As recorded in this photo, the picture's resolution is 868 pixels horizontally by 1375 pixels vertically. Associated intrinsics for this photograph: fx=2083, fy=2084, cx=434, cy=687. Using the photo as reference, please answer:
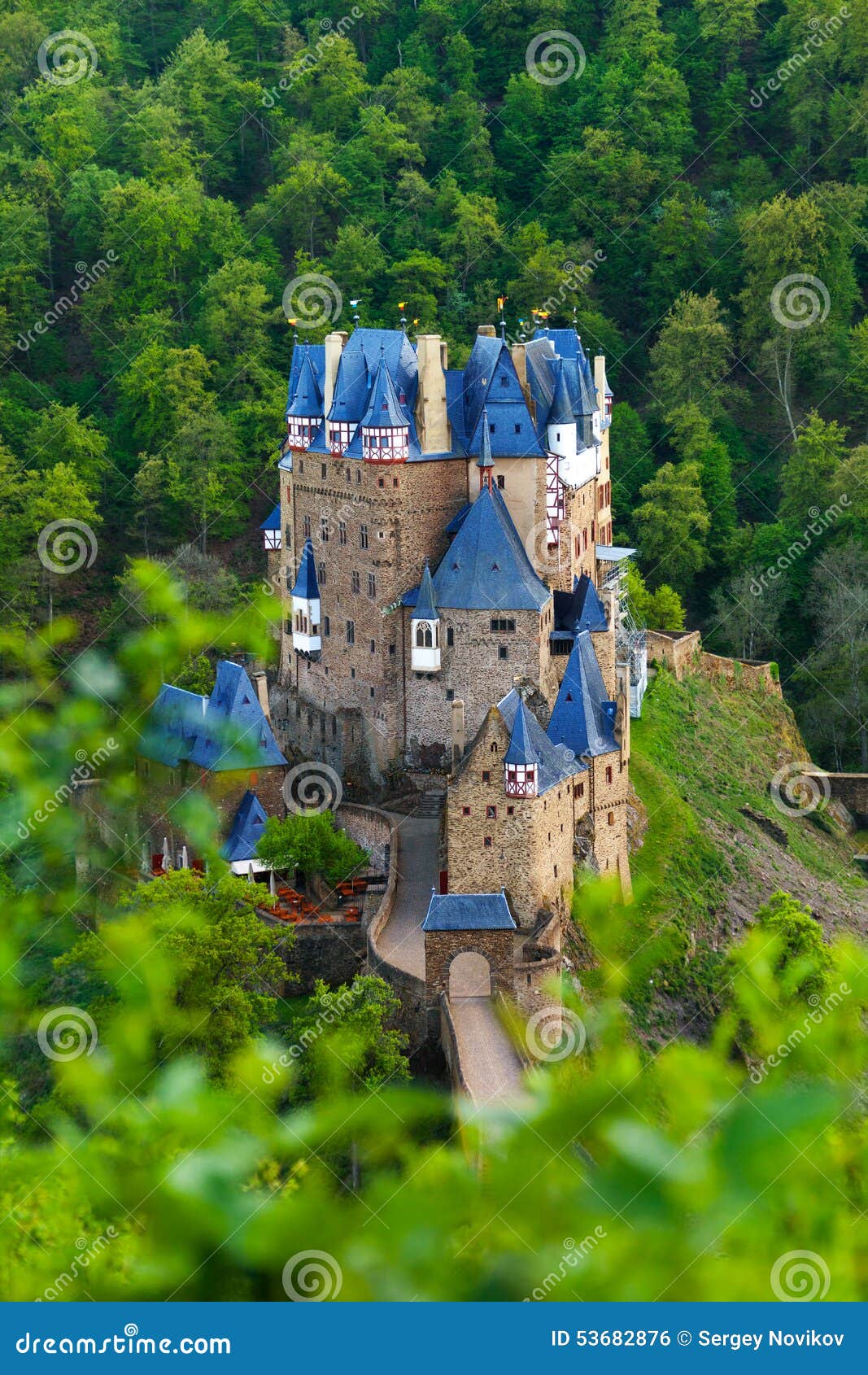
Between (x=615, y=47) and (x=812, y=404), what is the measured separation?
24478 mm

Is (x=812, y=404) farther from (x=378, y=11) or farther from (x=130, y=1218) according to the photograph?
(x=130, y=1218)

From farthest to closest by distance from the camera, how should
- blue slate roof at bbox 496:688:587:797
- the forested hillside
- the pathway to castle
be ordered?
1. the forested hillside
2. blue slate roof at bbox 496:688:587:797
3. the pathway to castle

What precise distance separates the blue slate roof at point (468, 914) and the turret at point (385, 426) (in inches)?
585

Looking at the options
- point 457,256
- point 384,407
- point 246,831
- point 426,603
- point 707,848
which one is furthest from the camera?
point 457,256

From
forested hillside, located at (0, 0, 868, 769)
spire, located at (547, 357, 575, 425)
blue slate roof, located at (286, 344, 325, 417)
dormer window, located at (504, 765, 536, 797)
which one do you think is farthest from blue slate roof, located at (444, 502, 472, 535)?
forested hillside, located at (0, 0, 868, 769)

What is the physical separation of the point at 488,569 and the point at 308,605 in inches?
268

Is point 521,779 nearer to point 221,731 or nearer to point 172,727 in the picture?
point 221,731

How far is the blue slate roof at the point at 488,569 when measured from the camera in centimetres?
5550

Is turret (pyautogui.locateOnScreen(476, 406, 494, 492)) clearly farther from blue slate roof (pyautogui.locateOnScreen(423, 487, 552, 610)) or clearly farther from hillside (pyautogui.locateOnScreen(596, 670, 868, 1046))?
hillside (pyautogui.locateOnScreen(596, 670, 868, 1046))

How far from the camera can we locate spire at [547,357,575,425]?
58.3 m

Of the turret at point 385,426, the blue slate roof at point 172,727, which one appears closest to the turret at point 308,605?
the blue slate roof at point 172,727

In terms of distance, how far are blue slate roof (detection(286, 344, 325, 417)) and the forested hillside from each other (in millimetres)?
15778

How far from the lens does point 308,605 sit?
60.2m

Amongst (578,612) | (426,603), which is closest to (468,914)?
(426,603)
